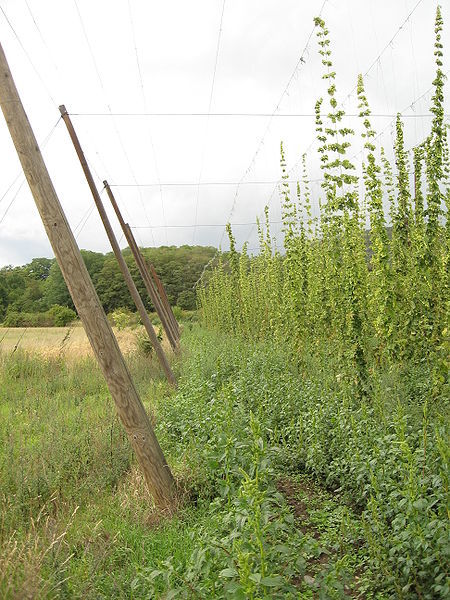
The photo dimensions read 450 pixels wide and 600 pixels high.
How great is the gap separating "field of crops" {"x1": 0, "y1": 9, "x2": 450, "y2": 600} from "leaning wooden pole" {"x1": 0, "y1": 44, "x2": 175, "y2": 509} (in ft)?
0.92

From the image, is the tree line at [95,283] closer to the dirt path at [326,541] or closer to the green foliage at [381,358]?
the green foliage at [381,358]

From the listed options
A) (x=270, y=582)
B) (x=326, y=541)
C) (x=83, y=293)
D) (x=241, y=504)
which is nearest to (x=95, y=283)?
(x=83, y=293)

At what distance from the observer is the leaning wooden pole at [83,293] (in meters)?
4.19

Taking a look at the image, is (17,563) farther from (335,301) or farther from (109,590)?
(335,301)

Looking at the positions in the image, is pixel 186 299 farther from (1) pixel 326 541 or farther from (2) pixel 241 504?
(2) pixel 241 504

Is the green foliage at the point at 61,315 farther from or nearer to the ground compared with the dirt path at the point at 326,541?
farther from the ground

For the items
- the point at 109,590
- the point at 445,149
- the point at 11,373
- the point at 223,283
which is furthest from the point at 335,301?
the point at 223,283

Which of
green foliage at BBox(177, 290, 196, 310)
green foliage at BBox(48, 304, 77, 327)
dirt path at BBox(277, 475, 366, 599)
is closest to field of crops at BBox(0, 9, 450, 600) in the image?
dirt path at BBox(277, 475, 366, 599)

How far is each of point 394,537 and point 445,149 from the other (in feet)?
13.3

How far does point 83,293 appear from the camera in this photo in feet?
14.3

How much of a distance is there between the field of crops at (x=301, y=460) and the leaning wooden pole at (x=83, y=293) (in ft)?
0.92

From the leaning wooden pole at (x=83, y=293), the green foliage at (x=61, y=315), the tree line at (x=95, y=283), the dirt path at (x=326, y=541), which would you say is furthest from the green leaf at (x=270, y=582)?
the green foliage at (x=61, y=315)

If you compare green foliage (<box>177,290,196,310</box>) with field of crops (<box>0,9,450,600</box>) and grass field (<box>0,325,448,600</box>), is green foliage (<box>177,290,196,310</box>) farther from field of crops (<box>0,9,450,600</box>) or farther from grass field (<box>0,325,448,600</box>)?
grass field (<box>0,325,448,600</box>)

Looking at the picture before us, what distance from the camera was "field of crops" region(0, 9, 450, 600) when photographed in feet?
9.41
